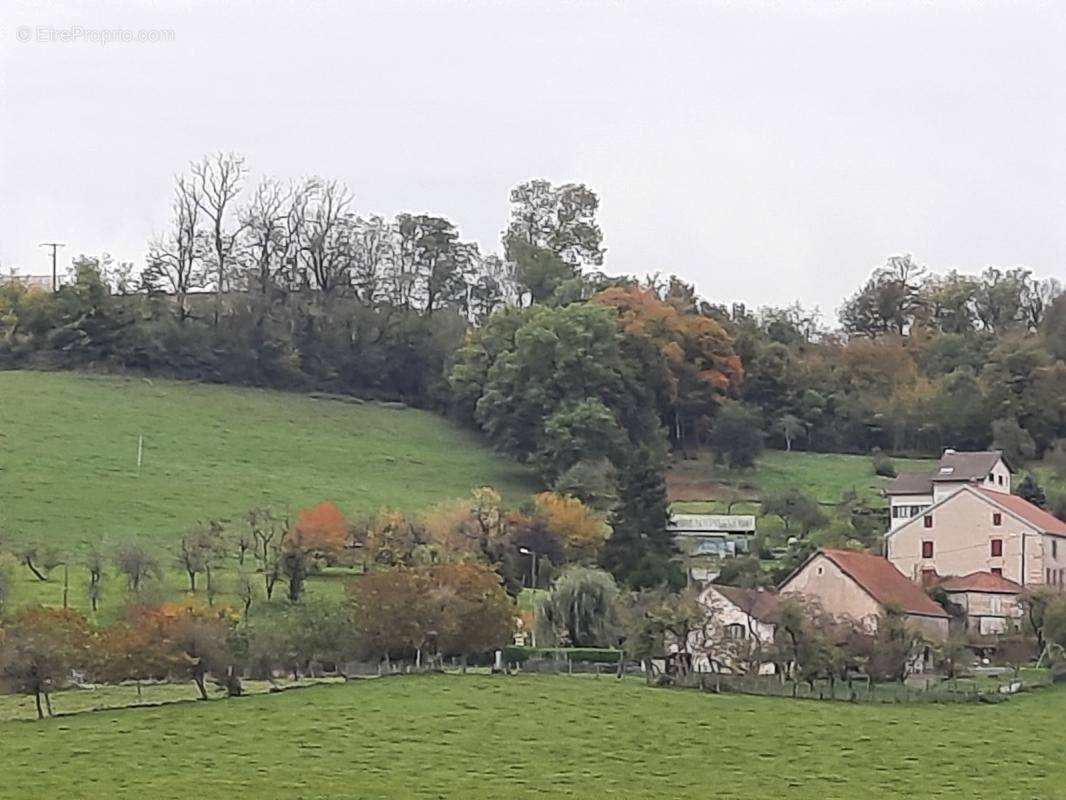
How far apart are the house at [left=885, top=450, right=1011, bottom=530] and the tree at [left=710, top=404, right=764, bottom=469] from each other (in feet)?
37.4

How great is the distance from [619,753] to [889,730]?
792 cm

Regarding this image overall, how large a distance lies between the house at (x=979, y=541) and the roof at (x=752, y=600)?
538 inches

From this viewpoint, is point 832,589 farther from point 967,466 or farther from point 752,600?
point 967,466

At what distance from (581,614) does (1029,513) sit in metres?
23.6

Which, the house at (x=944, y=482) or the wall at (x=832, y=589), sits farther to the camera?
the house at (x=944, y=482)

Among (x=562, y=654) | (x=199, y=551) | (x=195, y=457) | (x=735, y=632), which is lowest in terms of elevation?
(x=562, y=654)

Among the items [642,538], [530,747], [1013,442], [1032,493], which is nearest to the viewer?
[530,747]

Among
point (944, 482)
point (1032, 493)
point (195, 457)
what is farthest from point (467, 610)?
point (1032, 493)

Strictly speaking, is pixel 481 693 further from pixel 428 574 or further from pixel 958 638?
pixel 958 638

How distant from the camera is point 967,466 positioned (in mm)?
76812

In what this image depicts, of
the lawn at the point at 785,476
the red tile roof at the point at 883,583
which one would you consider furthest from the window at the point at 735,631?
the lawn at the point at 785,476

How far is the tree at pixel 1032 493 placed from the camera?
78.9 m

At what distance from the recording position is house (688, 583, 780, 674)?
49.7 meters

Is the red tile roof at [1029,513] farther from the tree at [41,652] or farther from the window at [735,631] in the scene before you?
the tree at [41,652]
